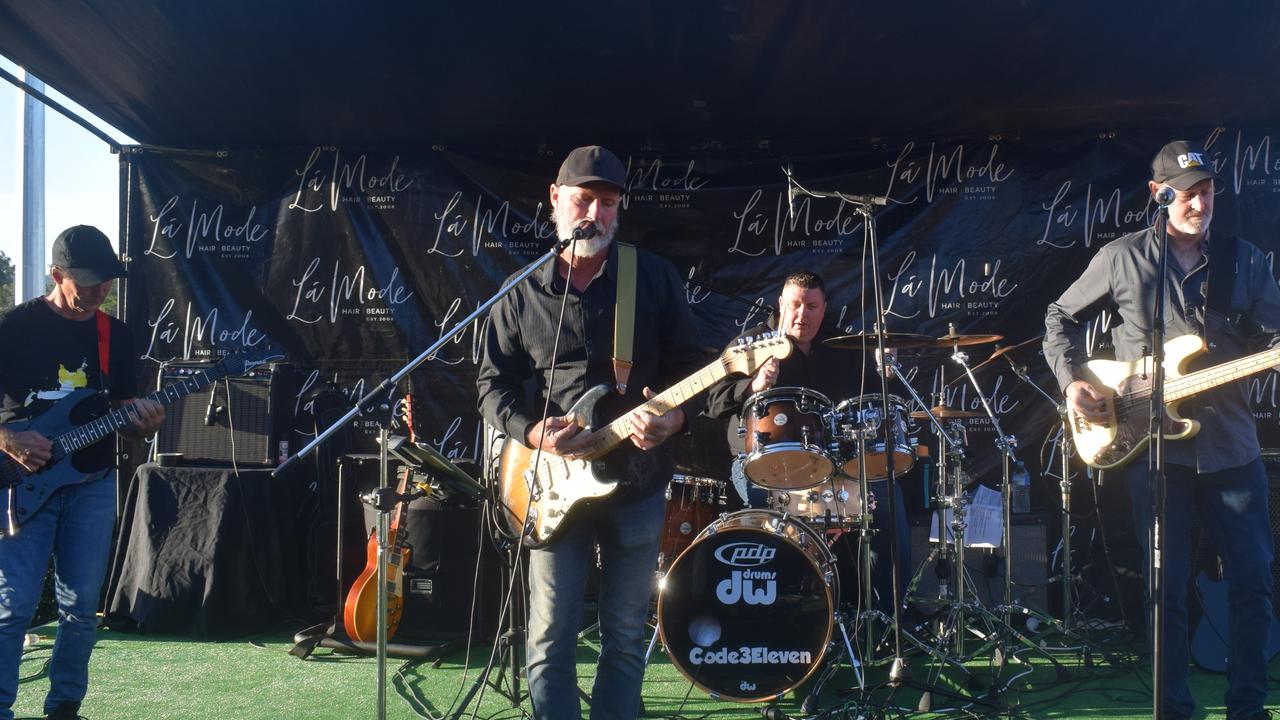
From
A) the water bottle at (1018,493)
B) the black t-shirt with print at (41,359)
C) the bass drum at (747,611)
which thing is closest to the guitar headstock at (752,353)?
the bass drum at (747,611)

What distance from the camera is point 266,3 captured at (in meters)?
5.31

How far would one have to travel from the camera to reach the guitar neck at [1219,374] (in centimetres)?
397

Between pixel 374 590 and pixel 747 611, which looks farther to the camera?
pixel 374 590

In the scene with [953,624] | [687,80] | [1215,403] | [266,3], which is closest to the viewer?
[1215,403]

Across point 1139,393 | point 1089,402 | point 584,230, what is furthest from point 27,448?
point 1139,393

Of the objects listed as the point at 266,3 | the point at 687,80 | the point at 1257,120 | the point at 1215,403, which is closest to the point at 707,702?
the point at 1215,403

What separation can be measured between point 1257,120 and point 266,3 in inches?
258

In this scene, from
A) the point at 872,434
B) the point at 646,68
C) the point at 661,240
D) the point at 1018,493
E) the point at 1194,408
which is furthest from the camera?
the point at 661,240

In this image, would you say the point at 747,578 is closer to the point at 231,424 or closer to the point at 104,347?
the point at 104,347

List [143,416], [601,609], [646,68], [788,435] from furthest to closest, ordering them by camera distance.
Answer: [646,68]
[788,435]
[143,416]
[601,609]

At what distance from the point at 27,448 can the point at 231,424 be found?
2090 mm

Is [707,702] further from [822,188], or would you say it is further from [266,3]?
[266,3]

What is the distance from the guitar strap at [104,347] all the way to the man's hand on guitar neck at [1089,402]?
4.75m

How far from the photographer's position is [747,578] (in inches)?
189
